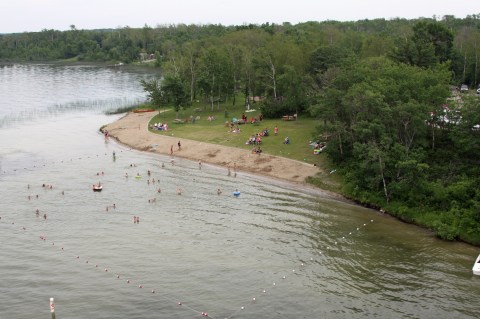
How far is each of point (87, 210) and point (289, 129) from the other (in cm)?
4563

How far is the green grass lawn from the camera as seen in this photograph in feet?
271

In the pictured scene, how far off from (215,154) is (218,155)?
794 mm

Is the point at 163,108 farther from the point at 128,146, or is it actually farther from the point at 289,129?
the point at 289,129

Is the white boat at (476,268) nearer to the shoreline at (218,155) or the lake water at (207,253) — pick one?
the lake water at (207,253)

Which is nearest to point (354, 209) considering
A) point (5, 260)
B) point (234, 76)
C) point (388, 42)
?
point (5, 260)

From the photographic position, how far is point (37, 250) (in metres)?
55.3

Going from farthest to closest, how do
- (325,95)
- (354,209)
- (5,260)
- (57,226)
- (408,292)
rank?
1. (325,95)
2. (354,209)
3. (57,226)
4. (5,260)
5. (408,292)

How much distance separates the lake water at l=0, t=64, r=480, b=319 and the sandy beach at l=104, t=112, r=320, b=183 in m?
3.17

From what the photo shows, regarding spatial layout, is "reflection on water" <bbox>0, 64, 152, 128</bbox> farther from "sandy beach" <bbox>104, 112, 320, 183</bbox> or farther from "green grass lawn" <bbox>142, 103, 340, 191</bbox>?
"green grass lawn" <bbox>142, 103, 340, 191</bbox>

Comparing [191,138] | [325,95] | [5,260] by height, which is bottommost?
[5,260]

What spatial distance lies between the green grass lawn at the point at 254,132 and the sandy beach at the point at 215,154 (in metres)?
1.83

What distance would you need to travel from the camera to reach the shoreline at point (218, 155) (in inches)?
3159

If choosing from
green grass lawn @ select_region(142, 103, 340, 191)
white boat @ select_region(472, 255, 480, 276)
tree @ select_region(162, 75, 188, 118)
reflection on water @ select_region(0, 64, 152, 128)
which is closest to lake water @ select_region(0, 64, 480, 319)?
white boat @ select_region(472, 255, 480, 276)

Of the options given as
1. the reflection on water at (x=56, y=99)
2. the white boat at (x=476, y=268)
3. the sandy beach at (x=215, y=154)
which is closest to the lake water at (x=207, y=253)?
the white boat at (x=476, y=268)
